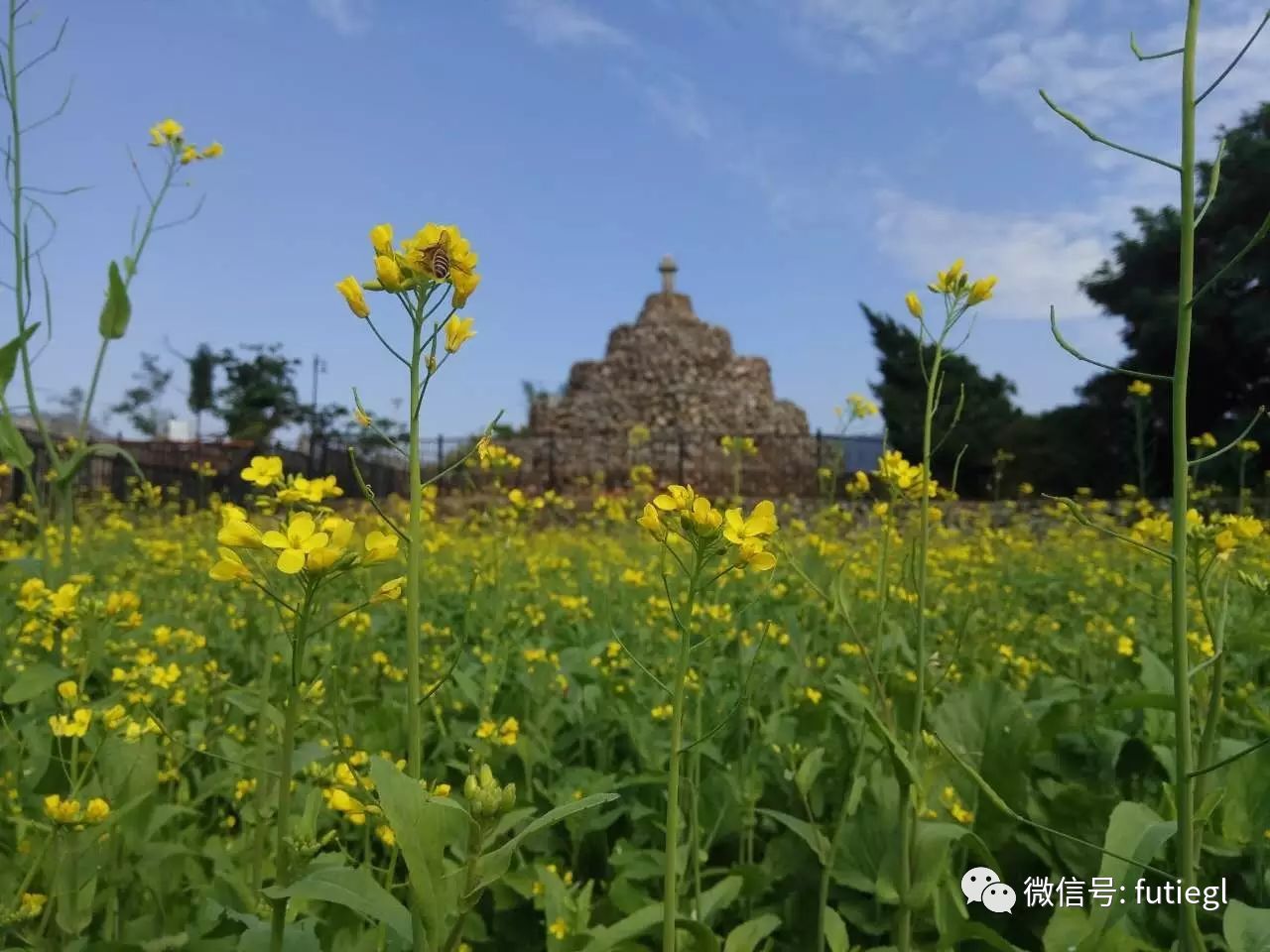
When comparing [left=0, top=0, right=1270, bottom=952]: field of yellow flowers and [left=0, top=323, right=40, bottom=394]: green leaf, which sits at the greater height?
[left=0, top=323, right=40, bottom=394]: green leaf

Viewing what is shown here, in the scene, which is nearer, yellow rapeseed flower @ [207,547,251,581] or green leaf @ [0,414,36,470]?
yellow rapeseed flower @ [207,547,251,581]

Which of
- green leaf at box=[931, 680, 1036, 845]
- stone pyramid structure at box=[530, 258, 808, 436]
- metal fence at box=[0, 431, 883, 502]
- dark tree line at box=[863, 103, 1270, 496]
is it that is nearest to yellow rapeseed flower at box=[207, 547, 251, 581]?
green leaf at box=[931, 680, 1036, 845]

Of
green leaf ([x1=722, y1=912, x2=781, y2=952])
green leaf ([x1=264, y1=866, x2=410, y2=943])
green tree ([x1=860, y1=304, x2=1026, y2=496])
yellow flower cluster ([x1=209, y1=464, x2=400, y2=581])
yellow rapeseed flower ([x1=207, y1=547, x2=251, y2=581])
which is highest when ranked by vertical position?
green tree ([x1=860, y1=304, x2=1026, y2=496])

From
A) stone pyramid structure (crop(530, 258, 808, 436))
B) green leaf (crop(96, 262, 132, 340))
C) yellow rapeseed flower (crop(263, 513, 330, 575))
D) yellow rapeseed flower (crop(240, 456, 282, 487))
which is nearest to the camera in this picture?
yellow rapeseed flower (crop(263, 513, 330, 575))

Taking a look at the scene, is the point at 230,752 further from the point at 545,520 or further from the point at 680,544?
the point at 545,520

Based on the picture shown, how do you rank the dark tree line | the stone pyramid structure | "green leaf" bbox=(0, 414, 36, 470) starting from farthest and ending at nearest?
1. the stone pyramid structure
2. the dark tree line
3. "green leaf" bbox=(0, 414, 36, 470)

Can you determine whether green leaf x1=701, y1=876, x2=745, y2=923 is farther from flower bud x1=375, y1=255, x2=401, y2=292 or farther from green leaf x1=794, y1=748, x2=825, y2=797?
flower bud x1=375, y1=255, x2=401, y2=292

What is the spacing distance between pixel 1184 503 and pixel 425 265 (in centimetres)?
70

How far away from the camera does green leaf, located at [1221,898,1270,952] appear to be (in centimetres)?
83

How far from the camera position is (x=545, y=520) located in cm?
1243

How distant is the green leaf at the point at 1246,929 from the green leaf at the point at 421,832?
0.73 meters

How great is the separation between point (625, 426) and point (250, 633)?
15.8 meters

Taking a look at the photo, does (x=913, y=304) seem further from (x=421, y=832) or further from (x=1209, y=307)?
(x=1209, y=307)

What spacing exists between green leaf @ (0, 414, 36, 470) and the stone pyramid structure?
15.9 m
